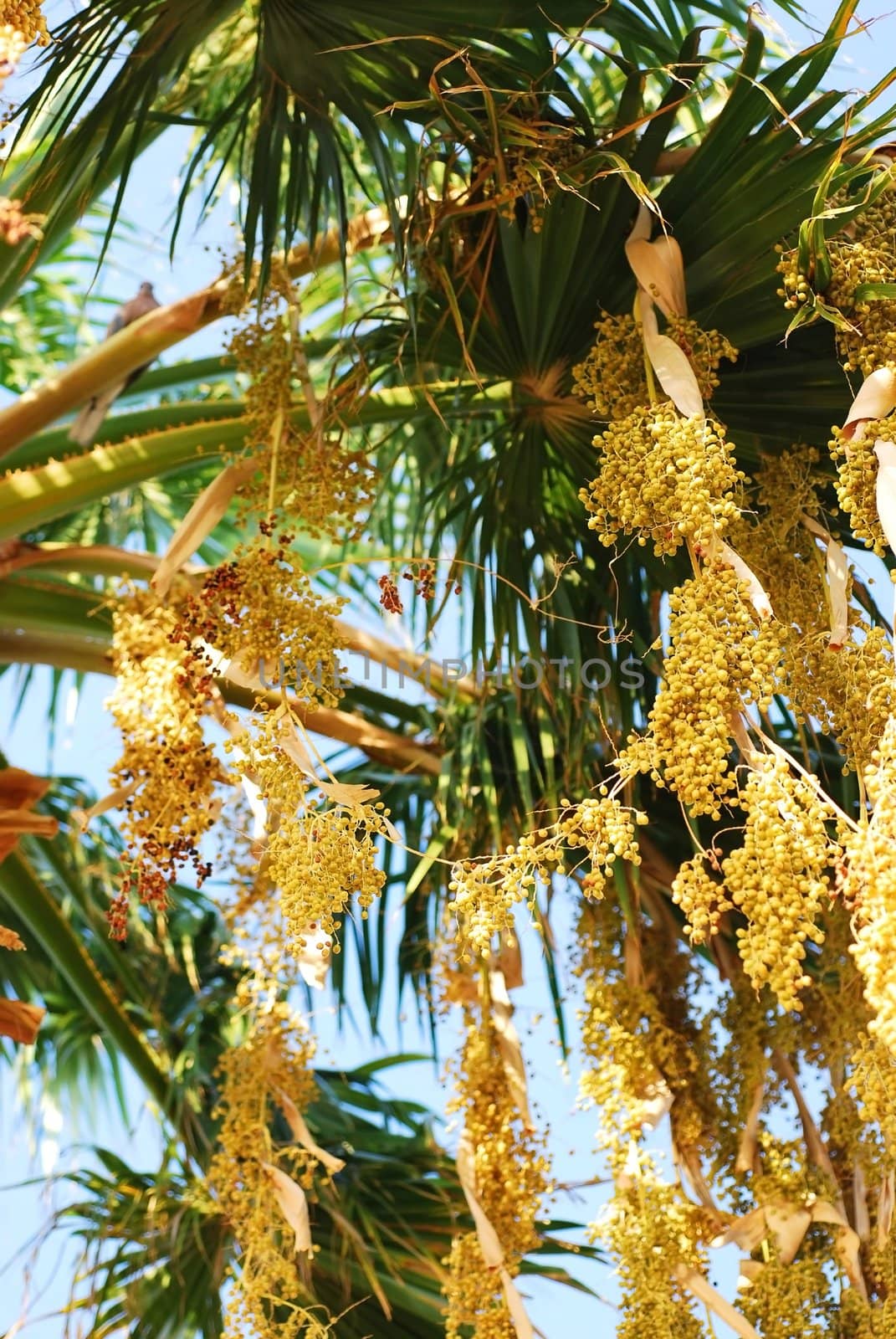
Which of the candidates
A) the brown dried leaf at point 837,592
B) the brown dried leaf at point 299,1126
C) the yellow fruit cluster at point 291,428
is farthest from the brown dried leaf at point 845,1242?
the yellow fruit cluster at point 291,428

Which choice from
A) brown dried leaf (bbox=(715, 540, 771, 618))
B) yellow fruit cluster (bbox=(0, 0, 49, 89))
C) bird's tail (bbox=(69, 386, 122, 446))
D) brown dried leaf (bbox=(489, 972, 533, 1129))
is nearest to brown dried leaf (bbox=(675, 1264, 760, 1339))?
brown dried leaf (bbox=(489, 972, 533, 1129))

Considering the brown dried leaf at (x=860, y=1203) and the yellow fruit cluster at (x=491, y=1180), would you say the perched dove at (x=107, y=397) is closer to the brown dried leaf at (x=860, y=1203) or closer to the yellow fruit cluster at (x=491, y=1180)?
the yellow fruit cluster at (x=491, y=1180)

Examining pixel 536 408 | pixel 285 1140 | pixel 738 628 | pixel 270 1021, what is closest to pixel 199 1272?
pixel 285 1140

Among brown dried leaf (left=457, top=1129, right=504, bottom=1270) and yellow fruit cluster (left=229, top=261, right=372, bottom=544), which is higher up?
yellow fruit cluster (left=229, top=261, right=372, bottom=544)

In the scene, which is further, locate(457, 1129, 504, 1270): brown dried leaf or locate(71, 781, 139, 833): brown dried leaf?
locate(457, 1129, 504, 1270): brown dried leaf

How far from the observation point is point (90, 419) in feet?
11.0

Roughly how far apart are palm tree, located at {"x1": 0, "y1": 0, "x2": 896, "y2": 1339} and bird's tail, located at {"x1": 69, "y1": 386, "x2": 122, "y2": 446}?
0.23 feet

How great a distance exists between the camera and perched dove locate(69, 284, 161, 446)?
11.0ft

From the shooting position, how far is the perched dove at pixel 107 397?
3359 mm

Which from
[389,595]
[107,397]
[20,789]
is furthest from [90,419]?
[389,595]

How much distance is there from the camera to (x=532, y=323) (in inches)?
108

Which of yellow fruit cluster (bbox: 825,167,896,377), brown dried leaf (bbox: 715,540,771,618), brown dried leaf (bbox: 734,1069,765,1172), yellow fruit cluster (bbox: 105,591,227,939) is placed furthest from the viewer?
brown dried leaf (bbox: 734,1069,765,1172)

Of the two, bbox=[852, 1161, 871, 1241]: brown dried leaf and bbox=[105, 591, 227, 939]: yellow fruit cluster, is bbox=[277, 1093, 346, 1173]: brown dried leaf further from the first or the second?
bbox=[852, 1161, 871, 1241]: brown dried leaf

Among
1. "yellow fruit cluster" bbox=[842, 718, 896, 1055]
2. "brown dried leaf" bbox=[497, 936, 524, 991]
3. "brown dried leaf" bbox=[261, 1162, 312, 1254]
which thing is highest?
"brown dried leaf" bbox=[497, 936, 524, 991]
